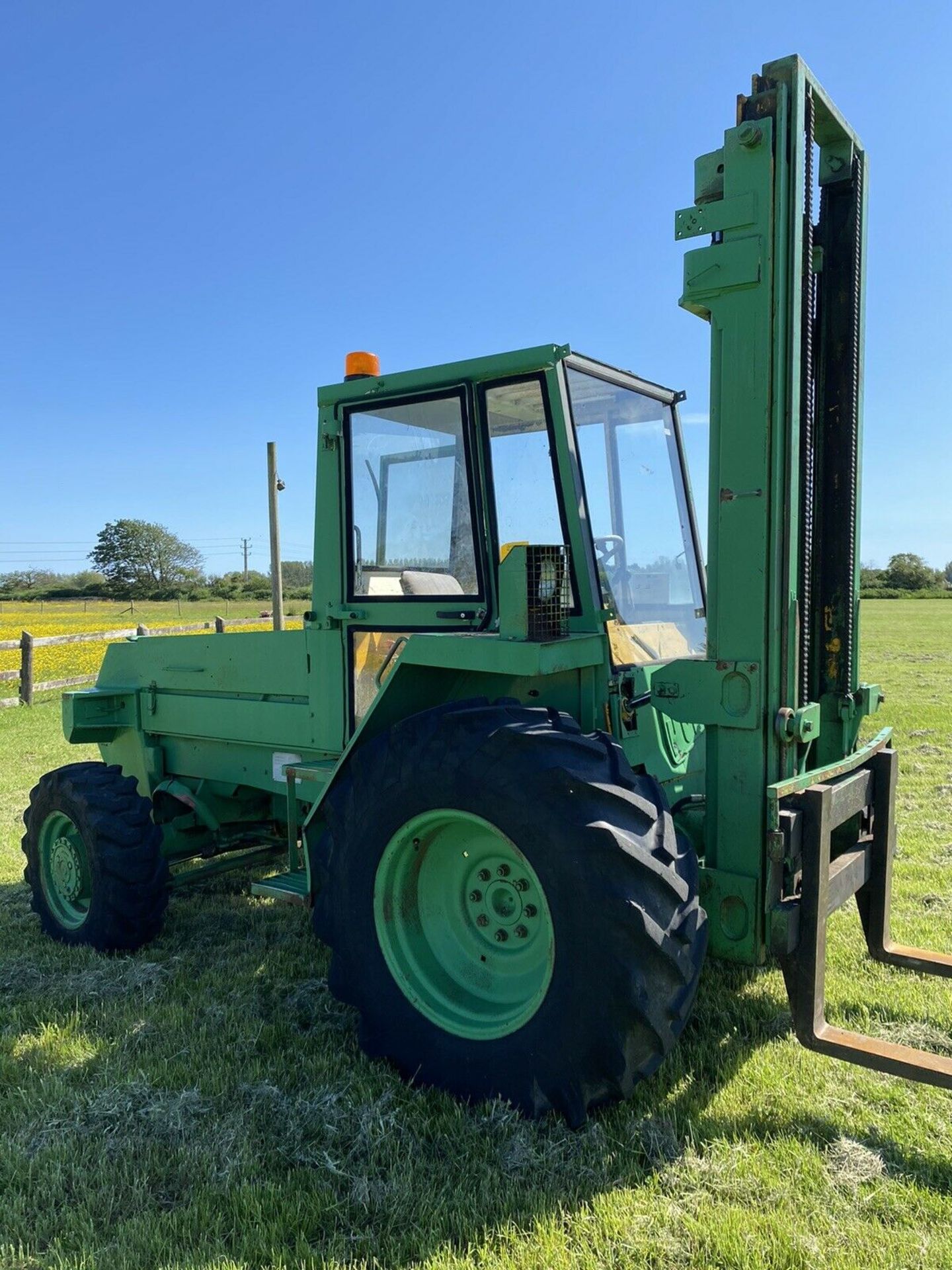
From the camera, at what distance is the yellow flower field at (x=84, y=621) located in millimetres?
20000

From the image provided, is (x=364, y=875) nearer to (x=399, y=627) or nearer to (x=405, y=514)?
(x=399, y=627)

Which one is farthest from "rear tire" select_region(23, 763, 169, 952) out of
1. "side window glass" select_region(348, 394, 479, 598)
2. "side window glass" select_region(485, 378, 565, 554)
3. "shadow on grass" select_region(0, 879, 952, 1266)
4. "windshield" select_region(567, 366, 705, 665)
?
"windshield" select_region(567, 366, 705, 665)

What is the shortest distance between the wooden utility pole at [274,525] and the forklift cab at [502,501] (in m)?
9.30

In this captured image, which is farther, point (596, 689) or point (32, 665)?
point (32, 665)

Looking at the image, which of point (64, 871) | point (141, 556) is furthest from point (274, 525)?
point (141, 556)

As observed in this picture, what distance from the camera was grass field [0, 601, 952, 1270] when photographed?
2.58 m

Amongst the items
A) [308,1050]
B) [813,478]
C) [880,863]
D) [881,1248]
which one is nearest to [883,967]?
[880,863]

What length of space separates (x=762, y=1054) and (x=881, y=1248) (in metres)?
1.05

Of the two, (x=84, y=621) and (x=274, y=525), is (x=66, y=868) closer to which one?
(x=274, y=525)

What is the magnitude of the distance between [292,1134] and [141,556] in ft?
279

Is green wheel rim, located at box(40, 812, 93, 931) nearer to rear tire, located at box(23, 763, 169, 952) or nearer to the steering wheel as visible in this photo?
rear tire, located at box(23, 763, 169, 952)

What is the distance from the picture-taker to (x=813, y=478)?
3867 millimetres

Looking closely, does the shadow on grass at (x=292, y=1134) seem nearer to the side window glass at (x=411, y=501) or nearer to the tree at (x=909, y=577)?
the side window glass at (x=411, y=501)

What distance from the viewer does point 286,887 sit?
4.30 meters
